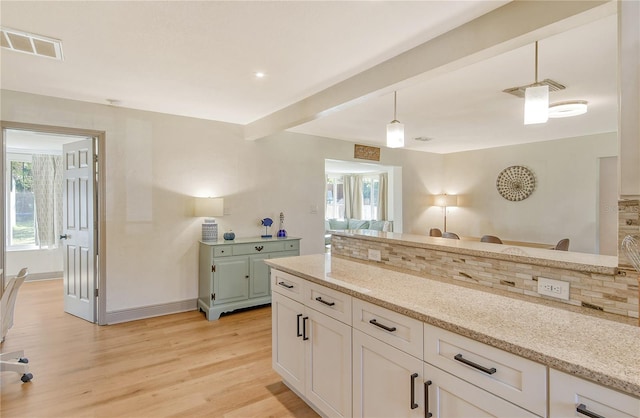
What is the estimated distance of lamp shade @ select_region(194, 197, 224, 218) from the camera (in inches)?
163

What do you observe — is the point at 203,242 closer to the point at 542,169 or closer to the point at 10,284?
the point at 10,284

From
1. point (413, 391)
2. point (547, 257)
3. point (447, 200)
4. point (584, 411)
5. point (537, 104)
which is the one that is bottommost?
point (413, 391)

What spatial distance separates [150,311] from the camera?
402 cm

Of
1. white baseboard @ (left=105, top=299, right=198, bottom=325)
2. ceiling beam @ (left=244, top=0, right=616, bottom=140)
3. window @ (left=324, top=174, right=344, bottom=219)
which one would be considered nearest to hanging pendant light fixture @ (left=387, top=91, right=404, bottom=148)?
ceiling beam @ (left=244, top=0, right=616, bottom=140)

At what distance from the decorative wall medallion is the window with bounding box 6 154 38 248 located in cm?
854

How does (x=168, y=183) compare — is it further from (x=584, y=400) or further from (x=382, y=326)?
(x=584, y=400)

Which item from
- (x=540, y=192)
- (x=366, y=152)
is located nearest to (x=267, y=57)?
(x=366, y=152)

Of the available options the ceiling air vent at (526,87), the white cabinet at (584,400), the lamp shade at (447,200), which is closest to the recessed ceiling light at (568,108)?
the ceiling air vent at (526,87)

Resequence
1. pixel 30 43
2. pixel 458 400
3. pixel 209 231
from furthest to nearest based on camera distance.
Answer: pixel 209 231, pixel 30 43, pixel 458 400

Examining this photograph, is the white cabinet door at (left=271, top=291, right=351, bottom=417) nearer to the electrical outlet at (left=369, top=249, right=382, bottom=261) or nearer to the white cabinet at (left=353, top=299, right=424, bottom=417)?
the white cabinet at (left=353, top=299, right=424, bottom=417)

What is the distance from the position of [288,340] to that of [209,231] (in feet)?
7.63

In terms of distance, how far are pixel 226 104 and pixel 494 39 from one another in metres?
2.70

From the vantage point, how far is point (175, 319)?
3967mm

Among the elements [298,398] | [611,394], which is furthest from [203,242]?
[611,394]
